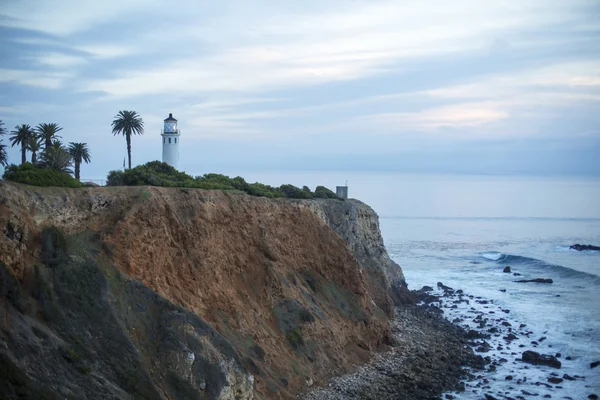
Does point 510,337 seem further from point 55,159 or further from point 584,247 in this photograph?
point 584,247

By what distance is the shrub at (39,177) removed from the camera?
92.5ft

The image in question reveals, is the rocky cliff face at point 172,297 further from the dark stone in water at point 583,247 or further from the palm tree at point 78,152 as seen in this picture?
the dark stone in water at point 583,247

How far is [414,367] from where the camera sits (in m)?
38.2

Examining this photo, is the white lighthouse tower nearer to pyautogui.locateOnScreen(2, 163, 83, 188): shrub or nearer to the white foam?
pyautogui.locateOnScreen(2, 163, 83, 188): shrub

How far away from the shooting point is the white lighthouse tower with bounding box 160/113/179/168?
187ft

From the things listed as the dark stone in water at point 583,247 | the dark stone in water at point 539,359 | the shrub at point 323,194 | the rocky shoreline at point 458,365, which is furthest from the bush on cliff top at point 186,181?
the dark stone in water at point 583,247

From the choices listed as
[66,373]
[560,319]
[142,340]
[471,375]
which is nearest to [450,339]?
[471,375]

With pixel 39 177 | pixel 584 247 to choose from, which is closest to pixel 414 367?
pixel 39 177

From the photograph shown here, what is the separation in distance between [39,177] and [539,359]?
34773mm

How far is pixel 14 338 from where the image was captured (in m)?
20.7

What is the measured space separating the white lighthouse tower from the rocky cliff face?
18077 mm

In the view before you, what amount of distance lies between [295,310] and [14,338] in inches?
725

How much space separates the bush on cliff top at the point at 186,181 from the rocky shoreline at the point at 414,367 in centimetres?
1401

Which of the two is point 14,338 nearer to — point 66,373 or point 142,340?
point 66,373
